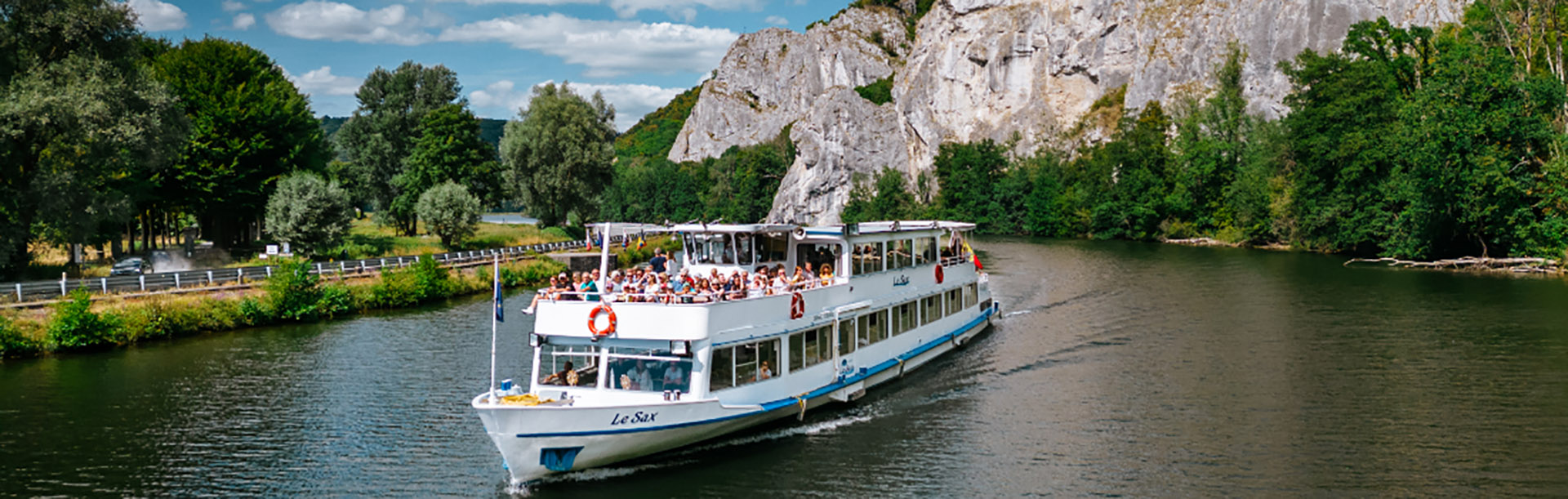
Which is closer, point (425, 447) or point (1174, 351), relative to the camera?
point (425, 447)

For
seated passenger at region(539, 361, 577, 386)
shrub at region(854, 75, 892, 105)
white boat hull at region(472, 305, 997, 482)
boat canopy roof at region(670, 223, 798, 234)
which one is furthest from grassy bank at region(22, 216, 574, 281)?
shrub at region(854, 75, 892, 105)

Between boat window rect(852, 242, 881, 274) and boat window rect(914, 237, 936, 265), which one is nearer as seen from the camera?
boat window rect(852, 242, 881, 274)

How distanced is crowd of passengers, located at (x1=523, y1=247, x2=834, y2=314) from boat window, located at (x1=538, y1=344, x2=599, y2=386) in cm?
103

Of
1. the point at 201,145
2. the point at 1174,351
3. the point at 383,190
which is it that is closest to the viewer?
the point at 1174,351

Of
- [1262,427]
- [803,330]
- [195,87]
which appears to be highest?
[195,87]

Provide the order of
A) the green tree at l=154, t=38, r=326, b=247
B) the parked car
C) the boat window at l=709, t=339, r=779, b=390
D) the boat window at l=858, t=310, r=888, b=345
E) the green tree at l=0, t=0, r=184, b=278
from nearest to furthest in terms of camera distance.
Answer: the boat window at l=709, t=339, r=779, b=390
the boat window at l=858, t=310, r=888, b=345
the green tree at l=0, t=0, r=184, b=278
the parked car
the green tree at l=154, t=38, r=326, b=247

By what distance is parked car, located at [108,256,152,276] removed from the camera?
4703 cm

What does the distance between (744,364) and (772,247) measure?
5.55 m

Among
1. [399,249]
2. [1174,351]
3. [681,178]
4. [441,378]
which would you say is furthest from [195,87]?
[681,178]

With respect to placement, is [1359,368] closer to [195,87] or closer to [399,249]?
[399,249]

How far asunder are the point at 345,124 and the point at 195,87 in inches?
1156

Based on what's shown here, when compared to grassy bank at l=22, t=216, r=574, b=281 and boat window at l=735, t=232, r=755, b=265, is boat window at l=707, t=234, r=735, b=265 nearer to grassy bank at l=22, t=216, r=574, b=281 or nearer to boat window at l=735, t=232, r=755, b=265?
boat window at l=735, t=232, r=755, b=265

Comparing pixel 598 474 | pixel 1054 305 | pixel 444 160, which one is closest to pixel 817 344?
pixel 598 474

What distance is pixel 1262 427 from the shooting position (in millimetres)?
23344
